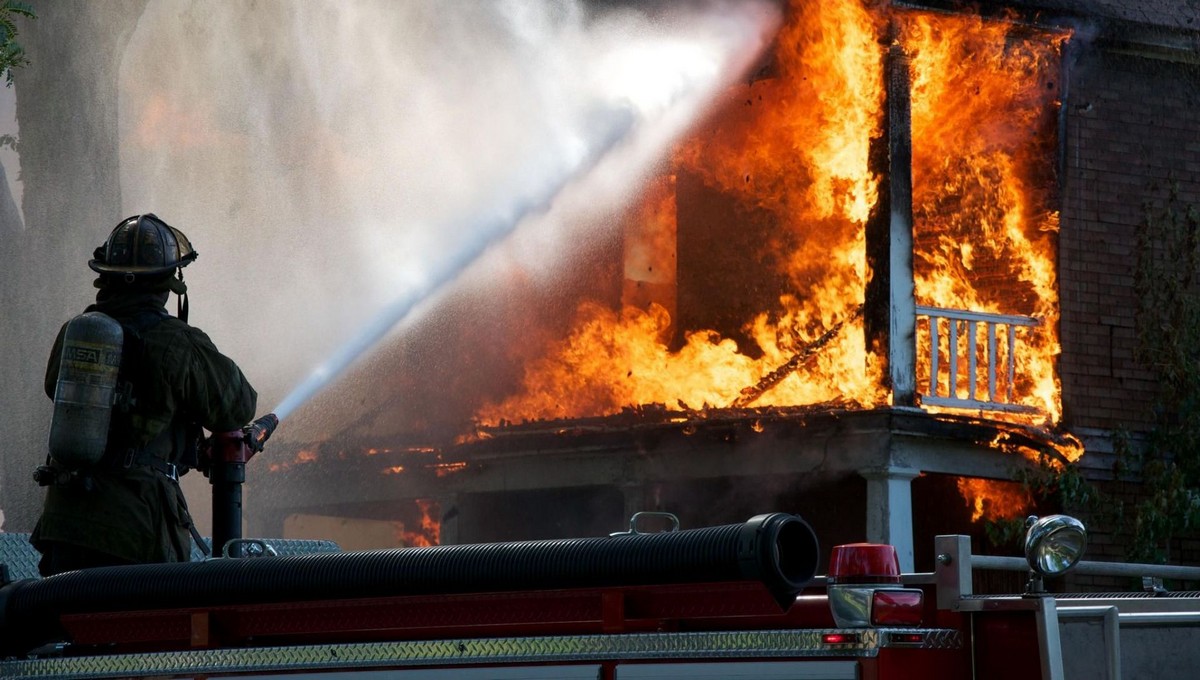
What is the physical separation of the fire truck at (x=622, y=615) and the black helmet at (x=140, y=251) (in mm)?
1229

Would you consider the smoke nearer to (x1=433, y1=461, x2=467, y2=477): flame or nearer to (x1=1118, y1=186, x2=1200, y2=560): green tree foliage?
(x1=433, y1=461, x2=467, y2=477): flame

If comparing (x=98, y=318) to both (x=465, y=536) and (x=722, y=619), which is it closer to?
(x=722, y=619)

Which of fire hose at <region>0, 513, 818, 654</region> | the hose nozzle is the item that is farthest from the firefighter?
fire hose at <region>0, 513, 818, 654</region>

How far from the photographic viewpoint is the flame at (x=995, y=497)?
14.2m

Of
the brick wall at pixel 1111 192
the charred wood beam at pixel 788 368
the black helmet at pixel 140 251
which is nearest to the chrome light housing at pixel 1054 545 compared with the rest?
the black helmet at pixel 140 251

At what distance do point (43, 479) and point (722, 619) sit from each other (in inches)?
101

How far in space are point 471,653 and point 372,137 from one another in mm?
12890

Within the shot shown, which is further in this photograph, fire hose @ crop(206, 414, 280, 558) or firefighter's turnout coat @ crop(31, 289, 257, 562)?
fire hose @ crop(206, 414, 280, 558)

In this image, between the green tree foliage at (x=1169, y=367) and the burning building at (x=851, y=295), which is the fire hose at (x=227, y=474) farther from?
the green tree foliage at (x=1169, y=367)

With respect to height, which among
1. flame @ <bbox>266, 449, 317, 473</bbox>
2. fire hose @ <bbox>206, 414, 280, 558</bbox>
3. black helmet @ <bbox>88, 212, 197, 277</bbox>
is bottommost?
fire hose @ <bbox>206, 414, 280, 558</bbox>

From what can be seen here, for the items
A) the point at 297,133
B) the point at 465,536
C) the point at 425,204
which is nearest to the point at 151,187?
the point at 297,133

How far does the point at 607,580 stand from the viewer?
14.4ft

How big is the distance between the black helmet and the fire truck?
4.03 feet

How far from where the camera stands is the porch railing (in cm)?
1370
